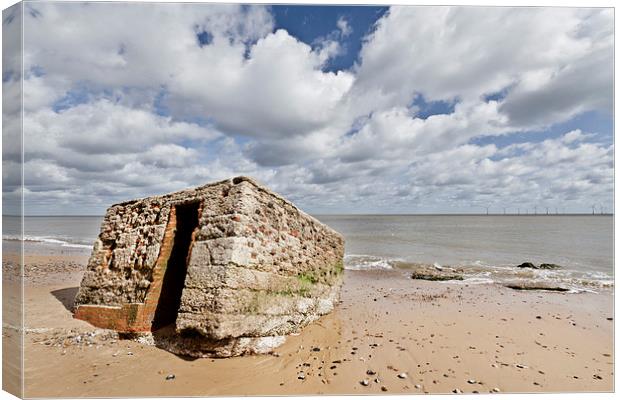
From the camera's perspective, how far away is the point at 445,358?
5605 millimetres

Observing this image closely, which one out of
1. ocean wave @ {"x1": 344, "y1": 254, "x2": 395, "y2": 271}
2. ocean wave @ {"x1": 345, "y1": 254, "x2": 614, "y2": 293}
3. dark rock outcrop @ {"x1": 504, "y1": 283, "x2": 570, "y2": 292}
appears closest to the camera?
dark rock outcrop @ {"x1": 504, "y1": 283, "x2": 570, "y2": 292}

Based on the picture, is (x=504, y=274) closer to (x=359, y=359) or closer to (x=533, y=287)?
(x=533, y=287)

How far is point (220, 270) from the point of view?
502 cm

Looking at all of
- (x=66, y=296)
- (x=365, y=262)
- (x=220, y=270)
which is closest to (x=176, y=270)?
(x=220, y=270)

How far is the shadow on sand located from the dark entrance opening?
3.01 metres

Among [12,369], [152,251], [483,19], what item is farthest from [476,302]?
[12,369]

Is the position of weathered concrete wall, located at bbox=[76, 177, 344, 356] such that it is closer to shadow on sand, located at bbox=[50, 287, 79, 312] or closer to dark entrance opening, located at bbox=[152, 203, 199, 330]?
dark entrance opening, located at bbox=[152, 203, 199, 330]

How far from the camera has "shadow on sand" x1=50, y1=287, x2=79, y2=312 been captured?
26.1ft

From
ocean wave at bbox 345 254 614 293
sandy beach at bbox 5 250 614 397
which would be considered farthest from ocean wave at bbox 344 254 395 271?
sandy beach at bbox 5 250 614 397

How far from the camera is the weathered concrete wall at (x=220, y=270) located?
16.5ft

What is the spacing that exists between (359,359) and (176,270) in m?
3.98

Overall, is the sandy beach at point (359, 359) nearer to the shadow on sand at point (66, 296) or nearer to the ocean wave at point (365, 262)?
the shadow on sand at point (66, 296)

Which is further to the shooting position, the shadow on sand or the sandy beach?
the shadow on sand

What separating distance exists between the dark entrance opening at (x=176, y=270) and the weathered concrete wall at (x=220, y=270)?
169 mm
